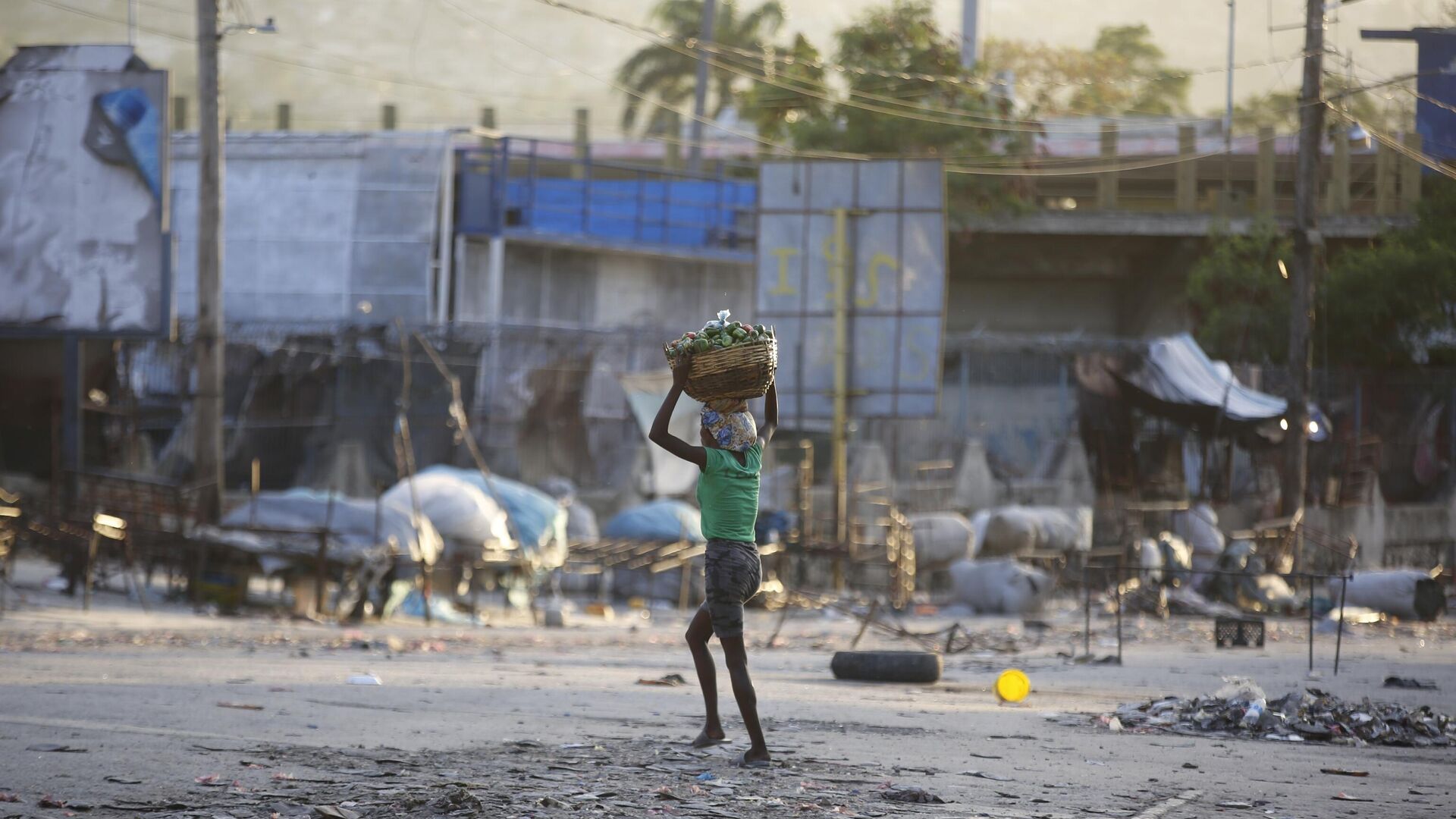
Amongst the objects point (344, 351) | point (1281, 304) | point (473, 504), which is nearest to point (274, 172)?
point (344, 351)

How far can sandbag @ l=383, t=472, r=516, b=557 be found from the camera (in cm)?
2006

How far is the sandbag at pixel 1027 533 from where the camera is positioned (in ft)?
77.2

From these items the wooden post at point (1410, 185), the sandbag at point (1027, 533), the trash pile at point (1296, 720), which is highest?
the wooden post at point (1410, 185)

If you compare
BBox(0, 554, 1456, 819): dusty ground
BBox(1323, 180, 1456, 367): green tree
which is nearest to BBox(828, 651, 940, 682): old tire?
BBox(0, 554, 1456, 819): dusty ground

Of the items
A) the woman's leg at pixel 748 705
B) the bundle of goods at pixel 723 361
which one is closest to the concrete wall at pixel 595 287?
the bundle of goods at pixel 723 361

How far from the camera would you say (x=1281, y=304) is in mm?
30797

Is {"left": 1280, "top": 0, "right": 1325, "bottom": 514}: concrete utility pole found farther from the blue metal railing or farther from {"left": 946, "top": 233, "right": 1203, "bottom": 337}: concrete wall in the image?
the blue metal railing

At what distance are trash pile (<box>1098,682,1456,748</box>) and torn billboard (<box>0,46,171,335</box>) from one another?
1649 centimetres

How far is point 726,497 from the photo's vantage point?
258 inches

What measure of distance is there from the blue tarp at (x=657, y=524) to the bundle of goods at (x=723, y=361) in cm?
1554

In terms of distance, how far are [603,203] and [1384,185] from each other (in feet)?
56.3

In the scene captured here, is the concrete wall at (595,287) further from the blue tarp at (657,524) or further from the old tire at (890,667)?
the old tire at (890,667)

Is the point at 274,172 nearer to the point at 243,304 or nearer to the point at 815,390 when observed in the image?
the point at 243,304

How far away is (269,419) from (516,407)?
4350mm
